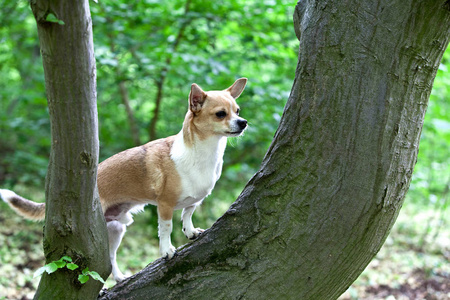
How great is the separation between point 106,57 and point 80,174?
9.05 feet

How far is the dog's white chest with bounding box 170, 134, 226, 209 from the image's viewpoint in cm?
308

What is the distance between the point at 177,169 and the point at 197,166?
0.51ft

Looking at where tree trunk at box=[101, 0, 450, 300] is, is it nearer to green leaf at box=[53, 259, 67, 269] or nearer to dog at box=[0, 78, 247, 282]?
dog at box=[0, 78, 247, 282]

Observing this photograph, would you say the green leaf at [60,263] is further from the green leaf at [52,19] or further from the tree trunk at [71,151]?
the green leaf at [52,19]

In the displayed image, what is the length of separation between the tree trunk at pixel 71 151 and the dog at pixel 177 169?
1.75ft

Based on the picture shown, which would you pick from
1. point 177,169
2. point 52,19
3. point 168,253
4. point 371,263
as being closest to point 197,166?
point 177,169

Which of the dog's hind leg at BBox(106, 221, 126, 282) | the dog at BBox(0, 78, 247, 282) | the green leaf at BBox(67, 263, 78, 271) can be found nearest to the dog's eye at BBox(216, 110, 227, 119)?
the dog at BBox(0, 78, 247, 282)

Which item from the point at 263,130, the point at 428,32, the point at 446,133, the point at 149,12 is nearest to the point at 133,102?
the point at 149,12

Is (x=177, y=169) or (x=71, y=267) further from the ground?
(x=177, y=169)

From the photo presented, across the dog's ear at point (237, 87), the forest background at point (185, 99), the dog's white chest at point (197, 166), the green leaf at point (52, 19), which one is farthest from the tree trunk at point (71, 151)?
the forest background at point (185, 99)

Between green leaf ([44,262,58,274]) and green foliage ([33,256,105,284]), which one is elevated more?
green leaf ([44,262,58,274])

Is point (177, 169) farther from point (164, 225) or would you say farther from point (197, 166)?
point (164, 225)

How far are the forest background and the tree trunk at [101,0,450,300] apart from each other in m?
2.65

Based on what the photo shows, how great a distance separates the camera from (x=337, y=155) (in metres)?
2.45
